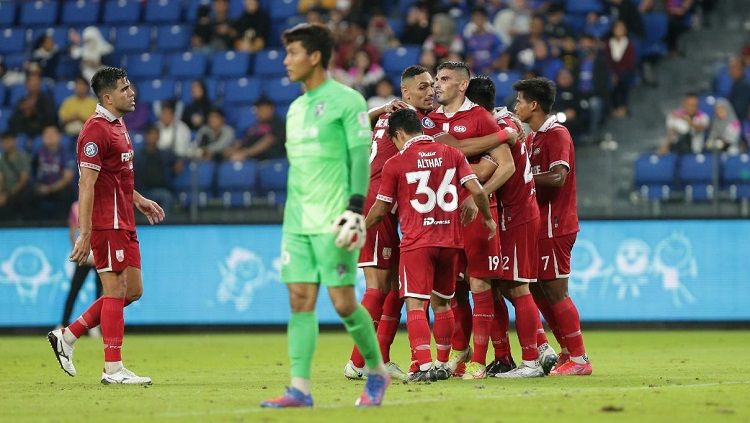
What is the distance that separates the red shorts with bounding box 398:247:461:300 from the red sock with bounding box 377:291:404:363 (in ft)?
2.18

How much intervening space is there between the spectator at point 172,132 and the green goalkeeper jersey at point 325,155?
489 inches

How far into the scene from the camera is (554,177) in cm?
1189

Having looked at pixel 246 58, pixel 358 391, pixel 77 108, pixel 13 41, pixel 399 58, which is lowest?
pixel 358 391

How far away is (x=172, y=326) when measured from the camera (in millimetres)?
19781

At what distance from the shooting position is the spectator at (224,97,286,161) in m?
20.4

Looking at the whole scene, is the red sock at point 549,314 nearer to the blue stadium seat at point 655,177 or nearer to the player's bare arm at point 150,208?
the player's bare arm at point 150,208

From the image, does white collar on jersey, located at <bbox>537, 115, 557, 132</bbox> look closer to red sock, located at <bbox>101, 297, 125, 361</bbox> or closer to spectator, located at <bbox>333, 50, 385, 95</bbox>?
red sock, located at <bbox>101, 297, 125, 361</bbox>

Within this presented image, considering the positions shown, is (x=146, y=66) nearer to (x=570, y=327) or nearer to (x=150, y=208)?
(x=150, y=208)

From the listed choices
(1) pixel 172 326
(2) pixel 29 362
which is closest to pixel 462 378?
(2) pixel 29 362

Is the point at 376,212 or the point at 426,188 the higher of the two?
the point at 426,188

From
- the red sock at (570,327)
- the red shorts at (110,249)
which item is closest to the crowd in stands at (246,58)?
the red sock at (570,327)

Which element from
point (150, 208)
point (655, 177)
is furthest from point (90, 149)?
point (655, 177)

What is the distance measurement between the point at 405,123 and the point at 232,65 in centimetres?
1409

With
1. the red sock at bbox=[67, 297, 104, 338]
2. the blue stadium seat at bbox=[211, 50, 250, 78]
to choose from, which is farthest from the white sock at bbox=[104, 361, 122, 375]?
the blue stadium seat at bbox=[211, 50, 250, 78]
